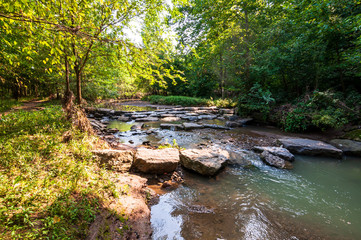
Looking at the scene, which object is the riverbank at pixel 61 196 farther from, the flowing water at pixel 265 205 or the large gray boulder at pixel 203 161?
the large gray boulder at pixel 203 161

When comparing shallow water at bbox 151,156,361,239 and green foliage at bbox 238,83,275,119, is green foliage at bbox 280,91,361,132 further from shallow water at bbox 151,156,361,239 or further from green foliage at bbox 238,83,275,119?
shallow water at bbox 151,156,361,239

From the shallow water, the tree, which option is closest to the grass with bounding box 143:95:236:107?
the shallow water

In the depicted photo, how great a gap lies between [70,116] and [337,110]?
33.7 feet

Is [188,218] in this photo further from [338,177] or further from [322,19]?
[322,19]

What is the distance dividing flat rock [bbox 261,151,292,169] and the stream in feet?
0.60

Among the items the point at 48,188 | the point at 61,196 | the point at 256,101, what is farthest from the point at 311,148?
the point at 48,188

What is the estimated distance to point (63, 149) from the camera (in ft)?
10.8

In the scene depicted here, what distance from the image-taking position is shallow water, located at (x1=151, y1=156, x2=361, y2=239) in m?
2.38

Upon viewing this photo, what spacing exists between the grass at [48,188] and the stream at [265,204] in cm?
104

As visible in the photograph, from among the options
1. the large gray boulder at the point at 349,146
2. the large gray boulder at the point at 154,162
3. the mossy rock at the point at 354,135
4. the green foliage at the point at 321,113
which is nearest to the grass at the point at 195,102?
the green foliage at the point at 321,113

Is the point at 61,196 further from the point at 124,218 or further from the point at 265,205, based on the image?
the point at 265,205

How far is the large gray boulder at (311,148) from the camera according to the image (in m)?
5.07

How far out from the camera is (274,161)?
4.58 metres

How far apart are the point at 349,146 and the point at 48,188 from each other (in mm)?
8314
